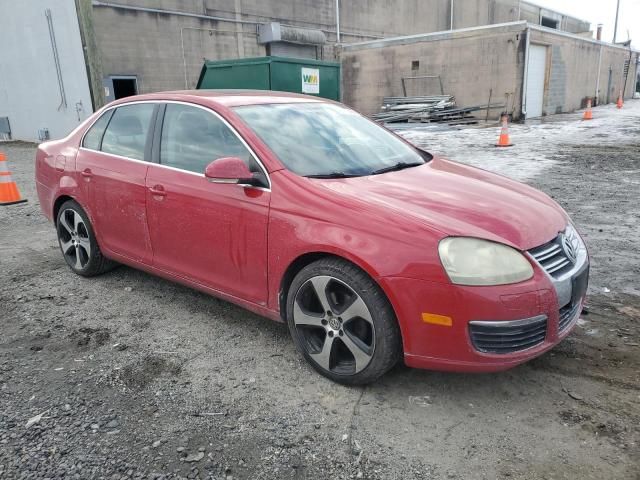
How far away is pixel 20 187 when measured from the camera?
950 cm

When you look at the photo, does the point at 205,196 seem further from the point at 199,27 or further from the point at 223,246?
the point at 199,27

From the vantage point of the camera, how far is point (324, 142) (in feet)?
11.6

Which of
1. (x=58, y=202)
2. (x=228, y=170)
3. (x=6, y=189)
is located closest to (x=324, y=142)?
(x=228, y=170)

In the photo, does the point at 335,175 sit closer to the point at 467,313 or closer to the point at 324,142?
the point at 324,142

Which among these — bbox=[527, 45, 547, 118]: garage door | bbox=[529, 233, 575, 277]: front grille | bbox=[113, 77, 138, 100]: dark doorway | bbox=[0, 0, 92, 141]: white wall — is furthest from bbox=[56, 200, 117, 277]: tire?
bbox=[527, 45, 547, 118]: garage door

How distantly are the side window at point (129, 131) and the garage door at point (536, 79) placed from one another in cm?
1912

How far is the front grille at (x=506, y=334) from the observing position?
2.53 m

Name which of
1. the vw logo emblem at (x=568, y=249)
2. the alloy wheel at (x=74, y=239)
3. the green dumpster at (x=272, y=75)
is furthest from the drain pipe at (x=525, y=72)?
the alloy wheel at (x=74, y=239)

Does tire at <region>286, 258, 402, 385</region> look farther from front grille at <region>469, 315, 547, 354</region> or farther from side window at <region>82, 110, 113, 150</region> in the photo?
side window at <region>82, 110, 113, 150</region>

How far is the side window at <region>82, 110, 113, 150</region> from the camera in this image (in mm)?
4398

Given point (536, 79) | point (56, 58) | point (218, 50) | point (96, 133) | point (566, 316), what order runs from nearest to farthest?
point (566, 316) < point (96, 133) < point (56, 58) < point (218, 50) < point (536, 79)

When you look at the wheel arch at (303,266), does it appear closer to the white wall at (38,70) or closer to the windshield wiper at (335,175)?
the windshield wiper at (335,175)

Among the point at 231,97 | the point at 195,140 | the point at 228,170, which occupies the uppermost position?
the point at 231,97

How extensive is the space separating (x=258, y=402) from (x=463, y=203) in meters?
1.57
